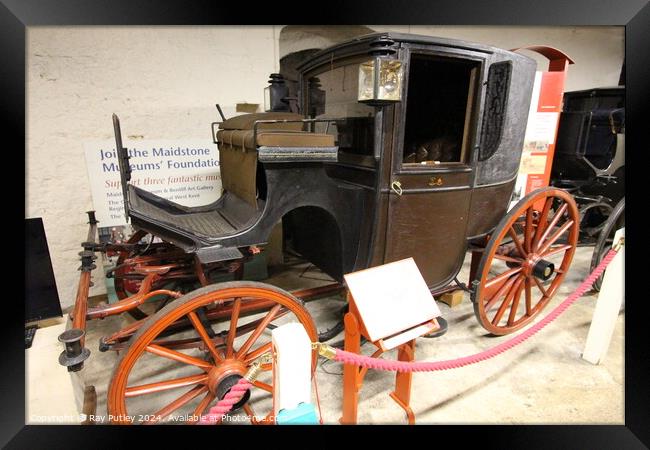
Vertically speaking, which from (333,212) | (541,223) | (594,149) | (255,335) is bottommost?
(255,335)

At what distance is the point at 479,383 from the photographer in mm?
2076

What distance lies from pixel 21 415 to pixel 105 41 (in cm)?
217

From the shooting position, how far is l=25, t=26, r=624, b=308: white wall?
2.29 meters

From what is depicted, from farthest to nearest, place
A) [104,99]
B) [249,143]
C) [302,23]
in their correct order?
[104,99] < [249,143] < [302,23]

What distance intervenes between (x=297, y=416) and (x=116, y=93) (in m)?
2.71

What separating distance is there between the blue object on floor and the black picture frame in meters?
0.21

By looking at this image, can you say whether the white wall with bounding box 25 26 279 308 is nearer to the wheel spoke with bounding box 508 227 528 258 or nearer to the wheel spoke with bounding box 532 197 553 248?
the wheel spoke with bounding box 508 227 528 258

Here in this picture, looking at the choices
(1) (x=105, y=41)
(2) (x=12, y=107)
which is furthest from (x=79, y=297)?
(1) (x=105, y=41)

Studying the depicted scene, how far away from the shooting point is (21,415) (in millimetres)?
1402

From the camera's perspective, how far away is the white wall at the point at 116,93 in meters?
2.29

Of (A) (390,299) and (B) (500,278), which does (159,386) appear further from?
(B) (500,278)

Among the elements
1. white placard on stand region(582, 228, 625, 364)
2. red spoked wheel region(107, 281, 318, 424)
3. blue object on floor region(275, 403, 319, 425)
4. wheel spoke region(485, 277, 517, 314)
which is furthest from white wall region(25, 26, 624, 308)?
blue object on floor region(275, 403, 319, 425)

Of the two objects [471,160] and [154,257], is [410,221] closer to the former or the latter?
[471,160]

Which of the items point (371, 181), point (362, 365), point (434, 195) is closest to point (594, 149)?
point (434, 195)
